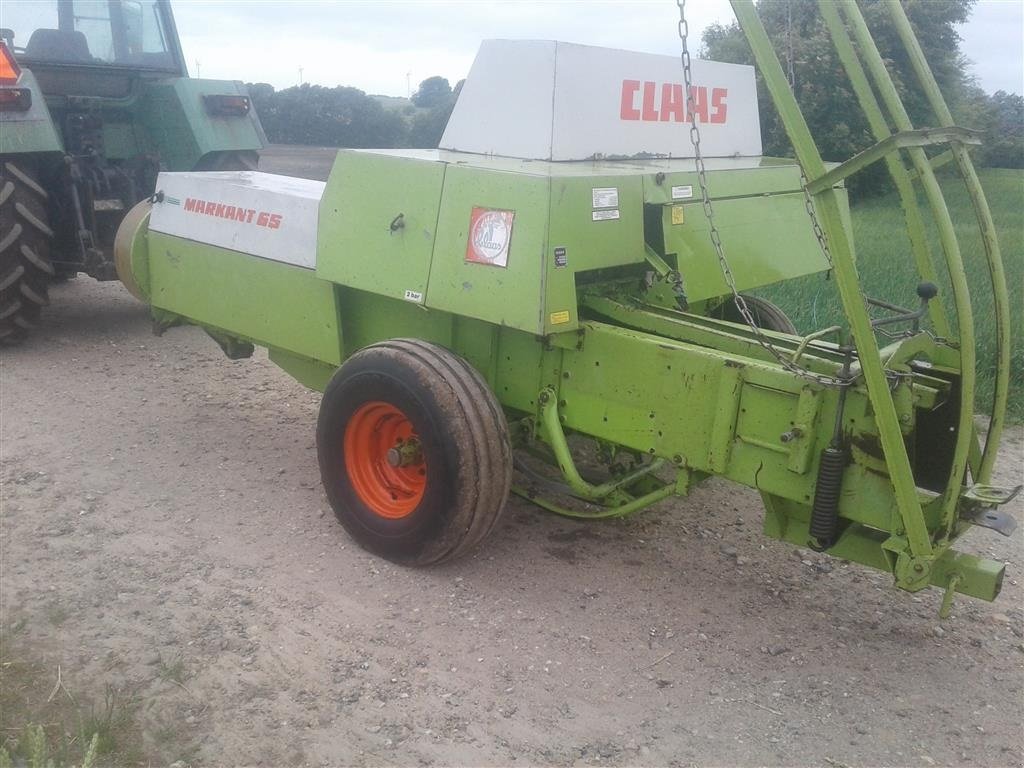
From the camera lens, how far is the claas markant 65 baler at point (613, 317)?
264cm

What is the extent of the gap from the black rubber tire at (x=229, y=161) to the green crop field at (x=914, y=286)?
144 inches

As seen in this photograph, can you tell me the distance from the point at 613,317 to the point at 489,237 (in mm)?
501

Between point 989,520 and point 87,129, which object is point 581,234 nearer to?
point 989,520

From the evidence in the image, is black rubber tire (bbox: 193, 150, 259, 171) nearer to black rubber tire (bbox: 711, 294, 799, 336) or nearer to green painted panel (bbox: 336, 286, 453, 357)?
green painted panel (bbox: 336, 286, 453, 357)

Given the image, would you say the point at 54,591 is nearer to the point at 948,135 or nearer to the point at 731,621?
the point at 731,621

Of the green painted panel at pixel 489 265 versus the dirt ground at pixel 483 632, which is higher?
the green painted panel at pixel 489 265

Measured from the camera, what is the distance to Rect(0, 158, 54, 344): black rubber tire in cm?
541

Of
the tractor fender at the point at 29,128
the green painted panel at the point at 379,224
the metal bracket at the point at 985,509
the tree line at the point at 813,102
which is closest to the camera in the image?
the metal bracket at the point at 985,509

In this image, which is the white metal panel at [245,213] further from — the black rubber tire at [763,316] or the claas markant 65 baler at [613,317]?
the black rubber tire at [763,316]

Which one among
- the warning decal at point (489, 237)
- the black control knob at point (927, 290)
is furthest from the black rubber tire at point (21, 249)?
the black control knob at point (927, 290)

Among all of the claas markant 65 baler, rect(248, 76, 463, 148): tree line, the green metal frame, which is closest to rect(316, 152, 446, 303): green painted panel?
the claas markant 65 baler

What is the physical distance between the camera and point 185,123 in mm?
6219

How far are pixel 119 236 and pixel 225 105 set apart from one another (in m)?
2.28

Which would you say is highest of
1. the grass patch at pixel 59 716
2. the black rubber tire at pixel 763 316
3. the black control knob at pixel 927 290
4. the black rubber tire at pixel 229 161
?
the black control knob at pixel 927 290
